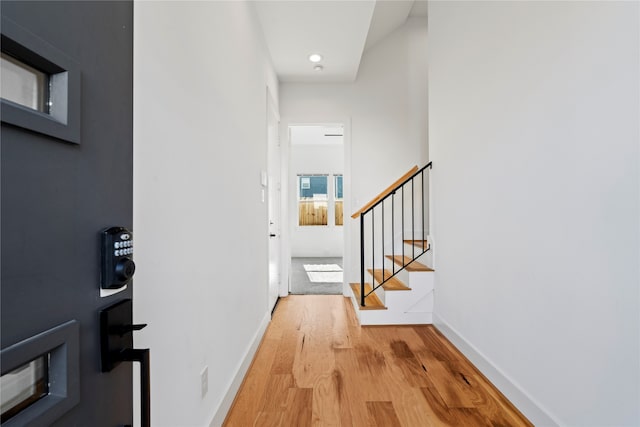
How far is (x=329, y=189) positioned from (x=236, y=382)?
238 inches

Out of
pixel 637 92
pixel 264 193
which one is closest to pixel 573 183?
pixel 637 92

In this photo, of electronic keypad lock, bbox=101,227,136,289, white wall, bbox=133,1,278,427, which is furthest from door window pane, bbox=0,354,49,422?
white wall, bbox=133,1,278,427

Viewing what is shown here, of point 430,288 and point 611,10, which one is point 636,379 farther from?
point 430,288

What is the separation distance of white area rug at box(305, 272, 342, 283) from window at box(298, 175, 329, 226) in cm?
224

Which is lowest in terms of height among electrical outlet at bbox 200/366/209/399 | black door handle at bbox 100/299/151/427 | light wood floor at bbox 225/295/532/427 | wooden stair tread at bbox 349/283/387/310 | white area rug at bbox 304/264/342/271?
light wood floor at bbox 225/295/532/427

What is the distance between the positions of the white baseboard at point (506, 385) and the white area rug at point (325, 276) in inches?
99.4

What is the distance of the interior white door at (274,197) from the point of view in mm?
3362

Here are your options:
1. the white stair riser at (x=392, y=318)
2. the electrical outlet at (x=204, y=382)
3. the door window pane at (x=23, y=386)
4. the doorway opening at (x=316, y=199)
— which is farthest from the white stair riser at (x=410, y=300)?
the doorway opening at (x=316, y=199)

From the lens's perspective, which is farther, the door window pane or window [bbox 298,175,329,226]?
window [bbox 298,175,329,226]

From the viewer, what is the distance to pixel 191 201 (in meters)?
1.23

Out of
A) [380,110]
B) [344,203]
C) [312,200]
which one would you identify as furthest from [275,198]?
[312,200]

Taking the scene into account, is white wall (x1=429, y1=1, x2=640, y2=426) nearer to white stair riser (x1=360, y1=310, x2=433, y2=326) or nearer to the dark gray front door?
white stair riser (x1=360, y1=310, x2=433, y2=326)

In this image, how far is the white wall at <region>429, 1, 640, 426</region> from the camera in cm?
111

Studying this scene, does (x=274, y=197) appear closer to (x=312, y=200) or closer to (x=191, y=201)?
(x=191, y=201)
